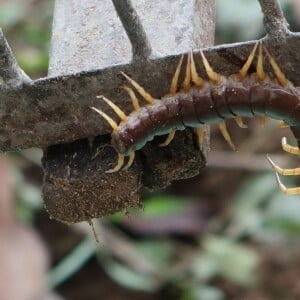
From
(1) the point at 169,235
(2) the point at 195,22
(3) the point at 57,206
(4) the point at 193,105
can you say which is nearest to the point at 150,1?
(2) the point at 195,22

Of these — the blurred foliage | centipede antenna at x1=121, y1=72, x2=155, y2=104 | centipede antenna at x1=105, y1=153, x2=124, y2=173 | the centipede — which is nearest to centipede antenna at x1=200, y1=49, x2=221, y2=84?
the centipede

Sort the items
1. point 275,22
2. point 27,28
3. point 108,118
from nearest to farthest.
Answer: point 275,22, point 108,118, point 27,28

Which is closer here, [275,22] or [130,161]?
[275,22]

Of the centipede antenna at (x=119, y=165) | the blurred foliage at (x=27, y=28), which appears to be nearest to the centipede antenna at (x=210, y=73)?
the centipede antenna at (x=119, y=165)

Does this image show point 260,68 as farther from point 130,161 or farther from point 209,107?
point 130,161

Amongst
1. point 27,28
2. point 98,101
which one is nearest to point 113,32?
point 98,101

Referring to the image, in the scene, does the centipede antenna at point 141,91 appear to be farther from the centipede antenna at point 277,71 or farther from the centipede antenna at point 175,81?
the centipede antenna at point 277,71

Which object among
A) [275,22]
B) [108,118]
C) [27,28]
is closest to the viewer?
[275,22]

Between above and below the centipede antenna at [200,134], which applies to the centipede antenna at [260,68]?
above
